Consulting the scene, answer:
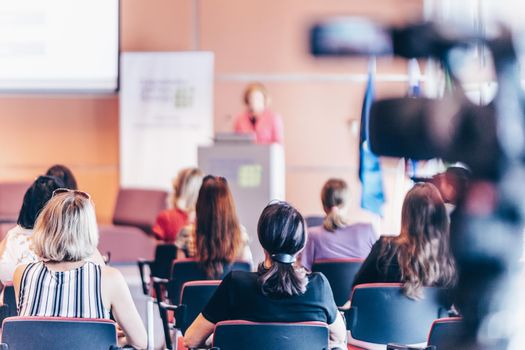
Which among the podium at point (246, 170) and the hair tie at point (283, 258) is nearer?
the hair tie at point (283, 258)

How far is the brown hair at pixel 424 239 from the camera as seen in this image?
153 inches

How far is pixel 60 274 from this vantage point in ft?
10.6

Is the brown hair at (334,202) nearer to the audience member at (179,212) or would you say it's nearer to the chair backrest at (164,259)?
the chair backrest at (164,259)

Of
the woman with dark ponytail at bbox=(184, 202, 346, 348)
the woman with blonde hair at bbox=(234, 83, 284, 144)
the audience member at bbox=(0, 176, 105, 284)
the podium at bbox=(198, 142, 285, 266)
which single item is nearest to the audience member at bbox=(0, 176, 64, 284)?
the audience member at bbox=(0, 176, 105, 284)

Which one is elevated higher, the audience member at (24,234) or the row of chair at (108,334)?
the audience member at (24,234)

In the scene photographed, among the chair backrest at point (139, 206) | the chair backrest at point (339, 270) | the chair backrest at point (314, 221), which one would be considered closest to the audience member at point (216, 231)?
the chair backrest at point (339, 270)

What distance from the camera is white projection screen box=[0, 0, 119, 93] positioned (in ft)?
30.0

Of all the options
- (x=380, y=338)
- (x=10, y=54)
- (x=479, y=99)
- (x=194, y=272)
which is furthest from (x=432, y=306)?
(x=10, y=54)

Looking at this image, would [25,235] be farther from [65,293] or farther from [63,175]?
[63,175]

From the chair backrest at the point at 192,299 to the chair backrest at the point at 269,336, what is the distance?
0.83 meters

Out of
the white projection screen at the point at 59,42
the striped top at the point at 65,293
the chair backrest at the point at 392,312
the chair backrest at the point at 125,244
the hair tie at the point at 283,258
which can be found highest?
the white projection screen at the point at 59,42

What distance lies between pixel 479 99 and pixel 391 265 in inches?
94.3

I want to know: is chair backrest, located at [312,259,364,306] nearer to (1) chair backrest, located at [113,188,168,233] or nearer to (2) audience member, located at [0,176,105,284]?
(2) audience member, located at [0,176,105,284]

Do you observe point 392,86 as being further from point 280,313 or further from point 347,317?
point 280,313
